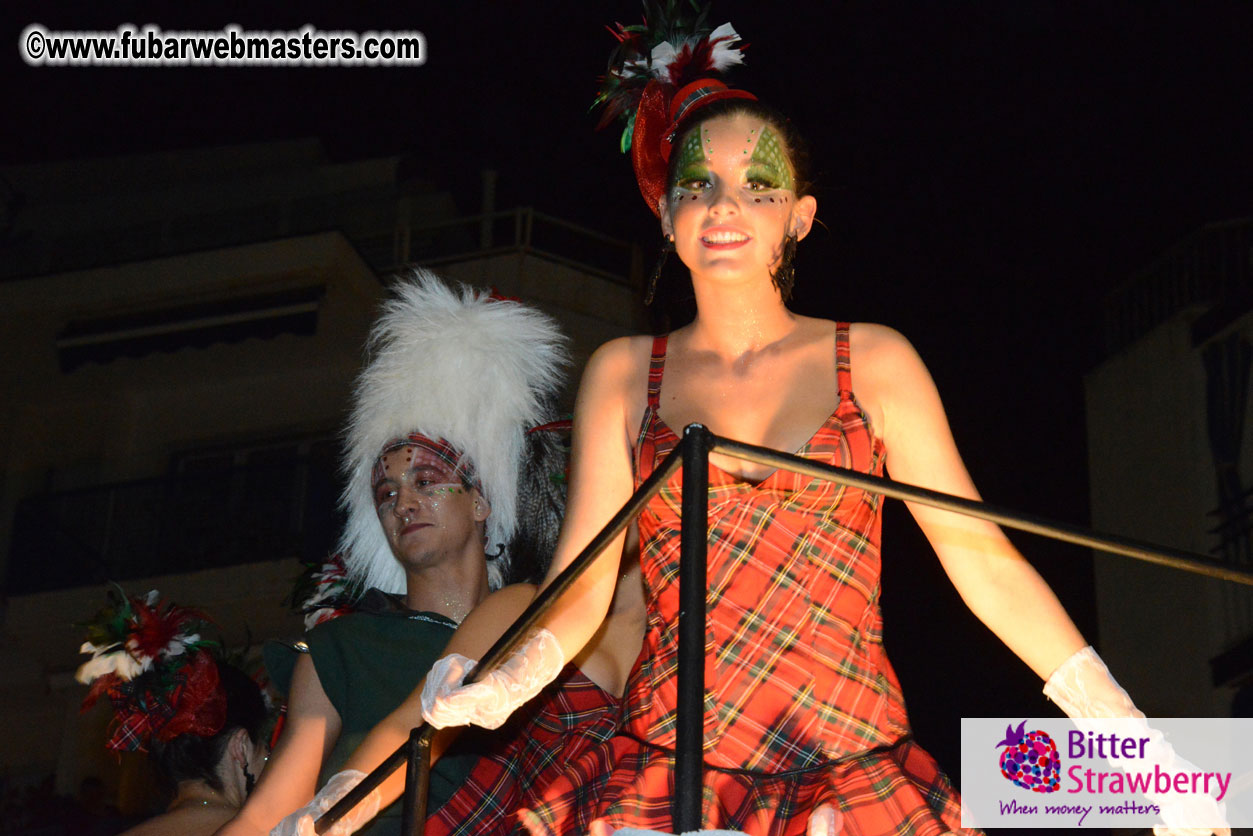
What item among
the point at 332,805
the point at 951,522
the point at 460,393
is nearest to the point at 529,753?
the point at 332,805

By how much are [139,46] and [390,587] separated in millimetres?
5250

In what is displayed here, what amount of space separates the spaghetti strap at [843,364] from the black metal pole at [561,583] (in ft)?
1.94

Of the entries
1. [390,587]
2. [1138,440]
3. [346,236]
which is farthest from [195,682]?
[346,236]

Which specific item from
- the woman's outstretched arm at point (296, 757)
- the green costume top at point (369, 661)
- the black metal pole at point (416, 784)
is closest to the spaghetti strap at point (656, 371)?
the black metal pole at point (416, 784)

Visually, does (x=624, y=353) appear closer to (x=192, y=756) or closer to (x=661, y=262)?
(x=661, y=262)

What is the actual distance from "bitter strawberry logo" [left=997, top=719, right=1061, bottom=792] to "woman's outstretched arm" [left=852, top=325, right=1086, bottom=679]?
1.18 meters

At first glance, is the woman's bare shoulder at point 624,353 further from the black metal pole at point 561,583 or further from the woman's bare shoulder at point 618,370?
→ the black metal pole at point 561,583

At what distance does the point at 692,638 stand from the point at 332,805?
1459 mm

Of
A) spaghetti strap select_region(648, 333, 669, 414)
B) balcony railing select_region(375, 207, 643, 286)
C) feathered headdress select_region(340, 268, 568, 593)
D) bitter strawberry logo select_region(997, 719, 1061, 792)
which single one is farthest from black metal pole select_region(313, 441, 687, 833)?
balcony railing select_region(375, 207, 643, 286)

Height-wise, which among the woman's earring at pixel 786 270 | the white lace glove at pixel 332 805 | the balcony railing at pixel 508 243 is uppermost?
the balcony railing at pixel 508 243

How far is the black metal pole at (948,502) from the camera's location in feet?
6.62

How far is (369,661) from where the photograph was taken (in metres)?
3.75

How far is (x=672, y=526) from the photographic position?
8.76 feet

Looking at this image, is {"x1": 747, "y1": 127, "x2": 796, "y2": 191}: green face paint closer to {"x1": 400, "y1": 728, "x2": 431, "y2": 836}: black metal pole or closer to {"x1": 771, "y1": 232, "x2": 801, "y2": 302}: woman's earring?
{"x1": 771, "y1": 232, "x2": 801, "y2": 302}: woman's earring
